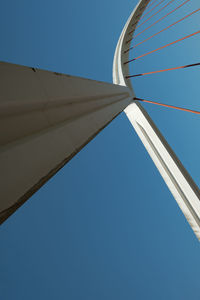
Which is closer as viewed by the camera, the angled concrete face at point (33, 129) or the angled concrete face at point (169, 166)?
the angled concrete face at point (33, 129)

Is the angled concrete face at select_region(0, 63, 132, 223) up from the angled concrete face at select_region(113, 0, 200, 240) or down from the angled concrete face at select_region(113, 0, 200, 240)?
up

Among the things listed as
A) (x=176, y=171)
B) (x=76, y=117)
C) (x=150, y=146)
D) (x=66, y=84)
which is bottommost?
(x=176, y=171)

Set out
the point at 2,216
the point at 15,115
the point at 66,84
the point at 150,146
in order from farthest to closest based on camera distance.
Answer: the point at 150,146, the point at 66,84, the point at 15,115, the point at 2,216

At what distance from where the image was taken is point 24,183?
37 centimetres

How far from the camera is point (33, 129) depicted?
48cm

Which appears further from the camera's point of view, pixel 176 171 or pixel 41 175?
pixel 176 171

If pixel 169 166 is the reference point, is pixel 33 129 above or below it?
above

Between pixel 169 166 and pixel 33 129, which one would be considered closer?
pixel 33 129

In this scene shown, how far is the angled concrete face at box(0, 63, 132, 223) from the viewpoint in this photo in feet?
1.17

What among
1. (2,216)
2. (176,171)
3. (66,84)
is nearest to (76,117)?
(66,84)

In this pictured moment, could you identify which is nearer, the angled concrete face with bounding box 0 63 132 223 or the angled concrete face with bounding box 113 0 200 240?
the angled concrete face with bounding box 0 63 132 223

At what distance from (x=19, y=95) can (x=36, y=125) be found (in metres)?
0.09

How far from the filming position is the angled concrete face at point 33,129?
36cm

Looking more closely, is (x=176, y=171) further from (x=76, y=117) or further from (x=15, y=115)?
(x=15, y=115)
